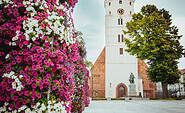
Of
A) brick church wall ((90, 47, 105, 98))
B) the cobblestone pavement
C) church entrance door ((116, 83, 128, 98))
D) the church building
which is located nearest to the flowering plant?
the cobblestone pavement

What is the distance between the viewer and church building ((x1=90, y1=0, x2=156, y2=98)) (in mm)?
31625

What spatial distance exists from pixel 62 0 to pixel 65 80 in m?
1.66

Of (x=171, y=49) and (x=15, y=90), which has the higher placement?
(x=171, y=49)

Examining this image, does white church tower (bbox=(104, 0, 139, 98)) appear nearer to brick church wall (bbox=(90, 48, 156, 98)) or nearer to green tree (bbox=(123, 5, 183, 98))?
brick church wall (bbox=(90, 48, 156, 98))

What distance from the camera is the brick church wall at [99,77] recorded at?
3181 cm

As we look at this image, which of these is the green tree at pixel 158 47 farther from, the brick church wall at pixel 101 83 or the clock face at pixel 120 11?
the clock face at pixel 120 11

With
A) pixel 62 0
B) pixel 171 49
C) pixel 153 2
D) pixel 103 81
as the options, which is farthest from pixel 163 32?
pixel 62 0

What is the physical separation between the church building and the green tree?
9.04 m

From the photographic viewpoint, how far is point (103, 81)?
32.4m

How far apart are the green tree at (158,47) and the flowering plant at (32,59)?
1913cm

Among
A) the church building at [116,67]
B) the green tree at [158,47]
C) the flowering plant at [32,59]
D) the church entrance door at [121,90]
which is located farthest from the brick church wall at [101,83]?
the flowering plant at [32,59]

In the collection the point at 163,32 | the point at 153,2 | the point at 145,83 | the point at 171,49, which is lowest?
the point at 145,83

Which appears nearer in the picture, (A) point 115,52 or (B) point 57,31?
(B) point 57,31

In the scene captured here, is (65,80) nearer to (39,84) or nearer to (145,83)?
(39,84)
